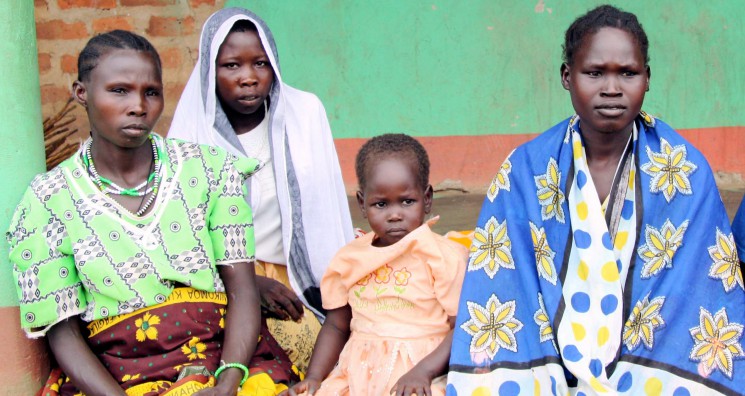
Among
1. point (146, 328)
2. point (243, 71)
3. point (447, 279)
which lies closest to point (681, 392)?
point (447, 279)

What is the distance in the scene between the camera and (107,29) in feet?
21.2

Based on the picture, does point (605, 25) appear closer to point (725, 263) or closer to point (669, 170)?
point (669, 170)

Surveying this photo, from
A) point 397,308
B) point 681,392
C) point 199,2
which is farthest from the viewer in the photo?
point 199,2

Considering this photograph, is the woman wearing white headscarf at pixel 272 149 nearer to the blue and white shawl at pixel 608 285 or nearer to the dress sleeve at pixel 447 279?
the dress sleeve at pixel 447 279

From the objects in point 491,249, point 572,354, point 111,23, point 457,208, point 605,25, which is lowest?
point 457,208

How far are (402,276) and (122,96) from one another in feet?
3.44

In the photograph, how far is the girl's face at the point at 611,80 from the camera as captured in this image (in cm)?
287

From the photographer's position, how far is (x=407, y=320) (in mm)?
3059

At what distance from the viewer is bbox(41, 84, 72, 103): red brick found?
6.41 metres

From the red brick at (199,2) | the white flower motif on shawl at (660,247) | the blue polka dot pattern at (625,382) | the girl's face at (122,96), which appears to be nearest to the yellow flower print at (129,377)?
the girl's face at (122,96)

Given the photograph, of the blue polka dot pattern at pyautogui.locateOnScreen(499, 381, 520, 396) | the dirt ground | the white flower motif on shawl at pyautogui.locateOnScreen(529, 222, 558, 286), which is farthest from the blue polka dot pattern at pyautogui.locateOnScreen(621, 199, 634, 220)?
the dirt ground

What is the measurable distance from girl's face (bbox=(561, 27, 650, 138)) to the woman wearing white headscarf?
125 cm

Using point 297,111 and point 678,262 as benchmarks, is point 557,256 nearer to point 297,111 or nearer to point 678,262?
point 678,262

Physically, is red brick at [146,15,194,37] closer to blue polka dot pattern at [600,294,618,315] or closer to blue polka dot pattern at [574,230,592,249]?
blue polka dot pattern at [574,230,592,249]
